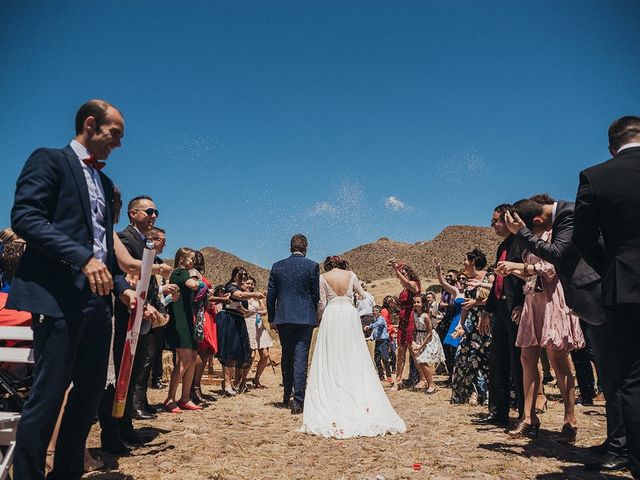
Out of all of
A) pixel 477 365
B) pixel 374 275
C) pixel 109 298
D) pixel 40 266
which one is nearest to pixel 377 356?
pixel 477 365

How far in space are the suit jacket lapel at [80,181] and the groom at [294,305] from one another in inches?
196

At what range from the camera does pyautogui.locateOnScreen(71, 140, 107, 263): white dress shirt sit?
3021 millimetres

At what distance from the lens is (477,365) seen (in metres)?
7.54

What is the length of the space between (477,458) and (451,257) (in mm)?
103822

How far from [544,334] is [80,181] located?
4263mm

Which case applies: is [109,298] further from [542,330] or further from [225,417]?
[542,330]

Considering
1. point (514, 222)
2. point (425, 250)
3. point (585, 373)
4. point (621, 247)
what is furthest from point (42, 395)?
point (425, 250)

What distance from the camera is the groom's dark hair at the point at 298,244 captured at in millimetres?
8094

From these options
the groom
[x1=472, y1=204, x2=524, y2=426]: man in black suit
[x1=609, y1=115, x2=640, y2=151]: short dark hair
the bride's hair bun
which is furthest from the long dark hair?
[x1=609, y1=115, x2=640, y2=151]: short dark hair

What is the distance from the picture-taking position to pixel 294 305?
7715 millimetres

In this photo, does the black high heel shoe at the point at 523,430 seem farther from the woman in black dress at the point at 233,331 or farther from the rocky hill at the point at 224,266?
the rocky hill at the point at 224,266

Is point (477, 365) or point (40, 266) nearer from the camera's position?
point (40, 266)

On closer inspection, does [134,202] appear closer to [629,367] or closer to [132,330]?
[132,330]

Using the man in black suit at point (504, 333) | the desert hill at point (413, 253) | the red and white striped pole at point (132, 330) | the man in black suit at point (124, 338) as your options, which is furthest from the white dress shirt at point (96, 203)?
the desert hill at point (413, 253)
